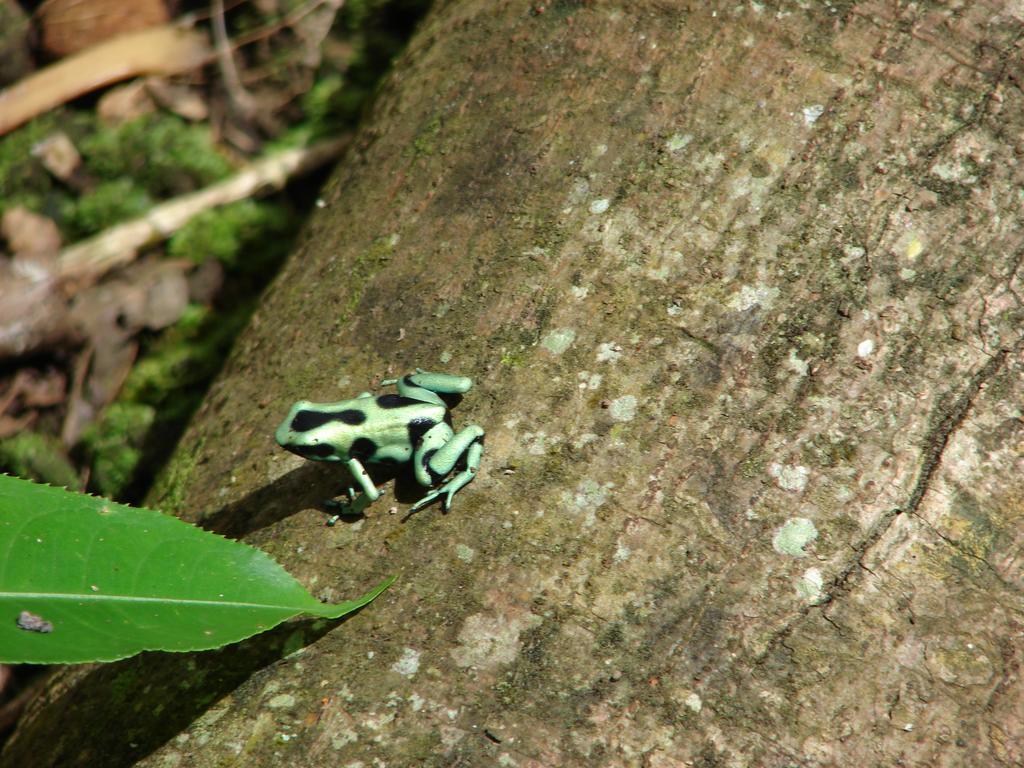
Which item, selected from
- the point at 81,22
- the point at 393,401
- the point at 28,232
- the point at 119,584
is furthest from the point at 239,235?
the point at 119,584

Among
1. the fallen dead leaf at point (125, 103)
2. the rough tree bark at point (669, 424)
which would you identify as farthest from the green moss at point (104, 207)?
the rough tree bark at point (669, 424)

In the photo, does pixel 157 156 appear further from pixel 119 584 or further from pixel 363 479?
pixel 119 584

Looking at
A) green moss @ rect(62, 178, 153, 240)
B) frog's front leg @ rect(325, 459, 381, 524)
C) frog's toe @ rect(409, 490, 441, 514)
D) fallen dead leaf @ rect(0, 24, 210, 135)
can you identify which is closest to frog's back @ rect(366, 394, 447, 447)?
frog's front leg @ rect(325, 459, 381, 524)

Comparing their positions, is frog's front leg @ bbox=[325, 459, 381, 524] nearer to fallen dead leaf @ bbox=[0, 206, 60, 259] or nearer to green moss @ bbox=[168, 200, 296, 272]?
green moss @ bbox=[168, 200, 296, 272]

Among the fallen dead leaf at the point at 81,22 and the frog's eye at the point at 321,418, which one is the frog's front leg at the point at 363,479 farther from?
the fallen dead leaf at the point at 81,22

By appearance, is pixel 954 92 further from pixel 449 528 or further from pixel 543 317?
pixel 449 528
